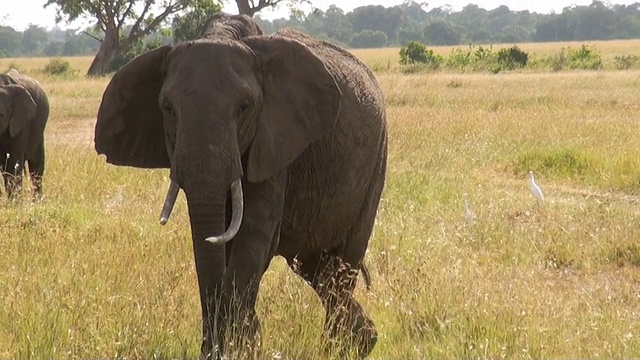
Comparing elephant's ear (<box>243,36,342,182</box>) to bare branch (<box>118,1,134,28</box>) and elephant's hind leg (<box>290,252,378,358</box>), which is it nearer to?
elephant's hind leg (<box>290,252,378,358</box>)

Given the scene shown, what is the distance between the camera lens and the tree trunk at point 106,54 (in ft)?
138

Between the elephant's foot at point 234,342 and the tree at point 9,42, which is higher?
the elephant's foot at point 234,342

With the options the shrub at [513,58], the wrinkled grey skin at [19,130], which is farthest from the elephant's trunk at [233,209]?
the shrub at [513,58]

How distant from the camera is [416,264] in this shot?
6832mm

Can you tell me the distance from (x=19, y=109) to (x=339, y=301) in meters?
7.04

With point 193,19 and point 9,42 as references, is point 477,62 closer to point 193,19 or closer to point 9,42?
point 193,19

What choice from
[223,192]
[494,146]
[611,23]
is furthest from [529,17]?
[223,192]

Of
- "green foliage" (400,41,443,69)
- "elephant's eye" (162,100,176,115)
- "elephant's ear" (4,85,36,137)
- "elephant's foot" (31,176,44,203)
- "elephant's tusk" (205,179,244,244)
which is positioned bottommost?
"green foliage" (400,41,443,69)

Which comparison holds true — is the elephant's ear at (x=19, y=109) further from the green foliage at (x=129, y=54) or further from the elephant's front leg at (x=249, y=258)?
the green foliage at (x=129, y=54)

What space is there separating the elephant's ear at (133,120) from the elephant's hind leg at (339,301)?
2.90 ft

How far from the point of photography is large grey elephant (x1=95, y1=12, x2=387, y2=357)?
13.5 ft

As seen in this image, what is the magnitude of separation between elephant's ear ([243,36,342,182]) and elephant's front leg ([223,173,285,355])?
12cm

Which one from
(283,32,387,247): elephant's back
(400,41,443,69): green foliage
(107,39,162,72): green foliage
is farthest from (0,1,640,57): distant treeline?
(283,32,387,247): elephant's back

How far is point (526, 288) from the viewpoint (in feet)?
21.2
